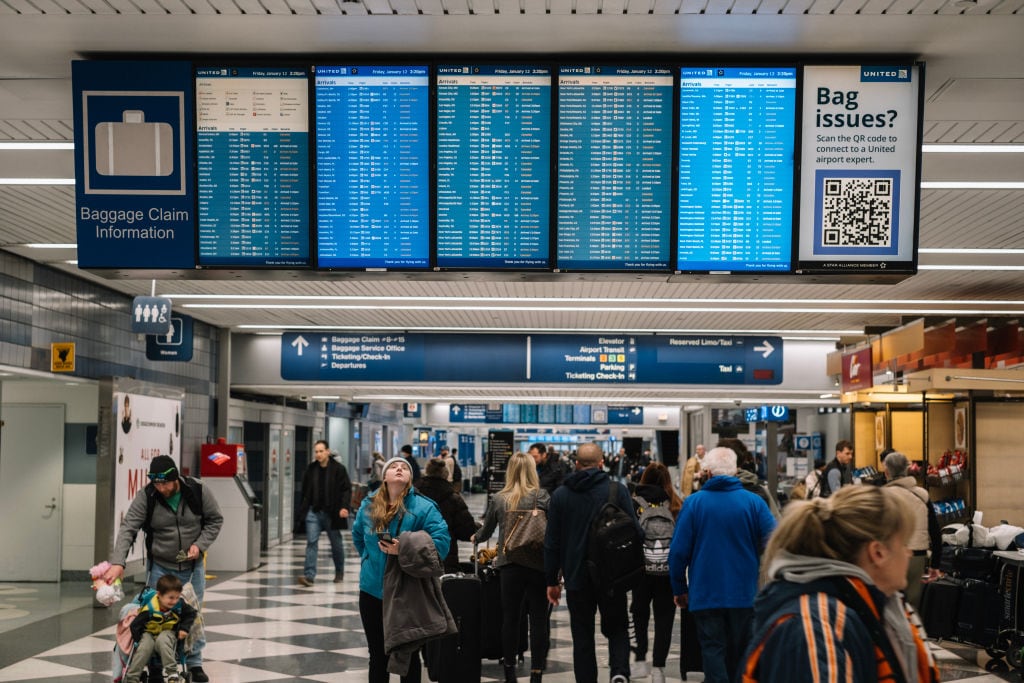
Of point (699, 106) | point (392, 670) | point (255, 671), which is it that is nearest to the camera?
point (699, 106)

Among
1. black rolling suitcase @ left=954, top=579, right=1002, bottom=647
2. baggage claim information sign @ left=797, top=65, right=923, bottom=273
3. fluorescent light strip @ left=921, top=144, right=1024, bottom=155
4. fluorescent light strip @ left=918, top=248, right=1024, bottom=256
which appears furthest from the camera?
fluorescent light strip @ left=918, top=248, right=1024, bottom=256

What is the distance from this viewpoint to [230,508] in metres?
15.3

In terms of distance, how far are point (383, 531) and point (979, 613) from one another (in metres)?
5.84

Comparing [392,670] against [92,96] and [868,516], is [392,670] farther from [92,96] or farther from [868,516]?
[868,516]

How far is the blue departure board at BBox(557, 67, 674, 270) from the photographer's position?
206 inches

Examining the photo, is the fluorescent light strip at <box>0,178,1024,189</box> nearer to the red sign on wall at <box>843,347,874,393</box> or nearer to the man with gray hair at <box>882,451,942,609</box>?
the man with gray hair at <box>882,451,942,609</box>

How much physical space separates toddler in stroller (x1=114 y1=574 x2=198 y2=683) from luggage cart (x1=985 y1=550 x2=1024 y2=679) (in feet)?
19.7

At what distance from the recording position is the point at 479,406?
35906 millimetres

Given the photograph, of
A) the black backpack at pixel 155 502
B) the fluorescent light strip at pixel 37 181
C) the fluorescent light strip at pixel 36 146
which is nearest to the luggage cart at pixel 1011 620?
the black backpack at pixel 155 502

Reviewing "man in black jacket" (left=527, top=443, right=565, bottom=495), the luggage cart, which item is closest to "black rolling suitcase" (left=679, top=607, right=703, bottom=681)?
"man in black jacket" (left=527, top=443, right=565, bottom=495)

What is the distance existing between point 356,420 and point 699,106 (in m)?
23.2

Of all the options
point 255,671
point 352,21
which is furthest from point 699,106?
point 255,671

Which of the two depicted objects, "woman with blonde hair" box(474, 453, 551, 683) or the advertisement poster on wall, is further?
the advertisement poster on wall

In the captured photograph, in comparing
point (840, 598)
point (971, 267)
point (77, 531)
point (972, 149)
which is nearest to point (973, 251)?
point (971, 267)
